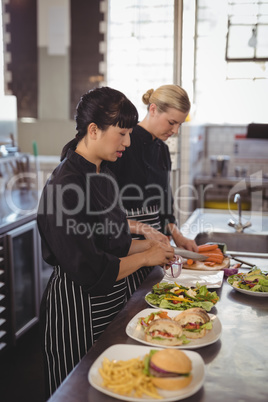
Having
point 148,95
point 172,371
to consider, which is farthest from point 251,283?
point 148,95

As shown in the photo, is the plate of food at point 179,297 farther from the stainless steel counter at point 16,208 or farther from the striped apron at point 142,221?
the stainless steel counter at point 16,208

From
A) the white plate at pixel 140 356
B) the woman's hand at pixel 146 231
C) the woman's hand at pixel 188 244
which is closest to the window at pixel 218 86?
the woman's hand at pixel 188 244

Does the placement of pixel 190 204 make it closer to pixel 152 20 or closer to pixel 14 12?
pixel 152 20

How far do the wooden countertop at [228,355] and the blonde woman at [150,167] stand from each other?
616 mm

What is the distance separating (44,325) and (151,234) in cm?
68

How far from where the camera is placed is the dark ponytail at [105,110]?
1701 mm

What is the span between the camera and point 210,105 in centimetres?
527

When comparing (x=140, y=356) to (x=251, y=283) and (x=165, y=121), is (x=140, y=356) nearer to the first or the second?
(x=251, y=283)

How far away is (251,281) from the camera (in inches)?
75.3

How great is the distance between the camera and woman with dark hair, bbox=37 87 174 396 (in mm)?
1597

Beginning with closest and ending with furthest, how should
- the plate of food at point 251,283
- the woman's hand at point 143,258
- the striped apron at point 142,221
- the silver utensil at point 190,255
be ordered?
the woman's hand at point 143,258 → the plate of food at point 251,283 → the silver utensil at point 190,255 → the striped apron at point 142,221

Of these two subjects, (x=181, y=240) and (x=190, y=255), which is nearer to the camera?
(x=190, y=255)

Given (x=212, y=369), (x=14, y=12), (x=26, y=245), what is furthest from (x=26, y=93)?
(x=212, y=369)

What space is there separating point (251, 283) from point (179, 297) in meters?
0.37
